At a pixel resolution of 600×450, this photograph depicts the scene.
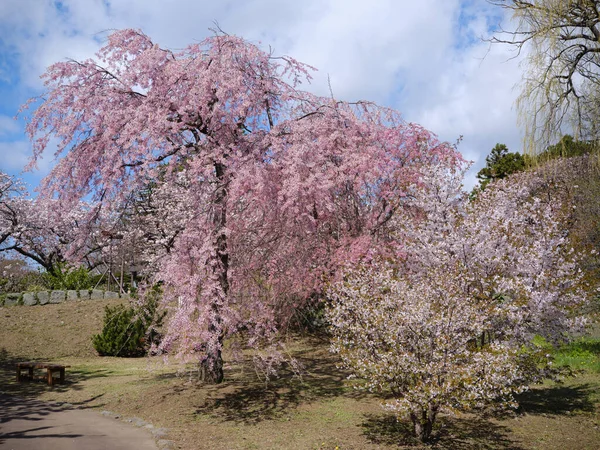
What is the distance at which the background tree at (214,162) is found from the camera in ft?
29.2

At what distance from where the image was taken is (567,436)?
7.84 meters

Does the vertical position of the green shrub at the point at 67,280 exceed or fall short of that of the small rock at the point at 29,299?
it exceeds it

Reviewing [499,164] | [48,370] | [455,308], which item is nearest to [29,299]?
[48,370]

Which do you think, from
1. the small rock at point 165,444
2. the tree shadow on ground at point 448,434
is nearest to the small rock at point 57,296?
the small rock at point 165,444

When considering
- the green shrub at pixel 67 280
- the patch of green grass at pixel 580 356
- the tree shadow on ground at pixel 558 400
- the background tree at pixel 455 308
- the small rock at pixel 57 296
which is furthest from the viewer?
the green shrub at pixel 67 280

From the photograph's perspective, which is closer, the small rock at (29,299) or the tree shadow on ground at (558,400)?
the tree shadow on ground at (558,400)

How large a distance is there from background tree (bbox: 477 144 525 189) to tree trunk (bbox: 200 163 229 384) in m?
30.7

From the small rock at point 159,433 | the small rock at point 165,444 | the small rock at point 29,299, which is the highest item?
the small rock at point 29,299

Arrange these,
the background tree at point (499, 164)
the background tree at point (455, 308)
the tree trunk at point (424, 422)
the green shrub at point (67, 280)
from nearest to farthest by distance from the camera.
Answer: the background tree at point (455, 308) → the tree trunk at point (424, 422) → the green shrub at point (67, 280) → the background tree at point (499, 164)

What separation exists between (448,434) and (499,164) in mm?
34665

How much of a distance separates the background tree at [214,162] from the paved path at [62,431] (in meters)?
1.57

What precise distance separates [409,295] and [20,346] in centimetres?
1436

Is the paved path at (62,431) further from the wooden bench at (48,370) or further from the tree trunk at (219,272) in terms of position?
the wooden bench at (48,370)

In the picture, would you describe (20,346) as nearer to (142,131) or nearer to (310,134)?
(142,131)
